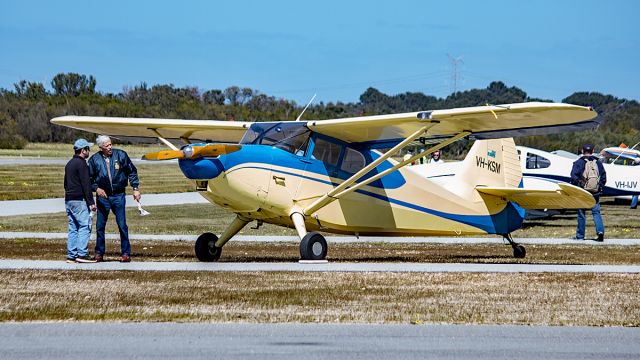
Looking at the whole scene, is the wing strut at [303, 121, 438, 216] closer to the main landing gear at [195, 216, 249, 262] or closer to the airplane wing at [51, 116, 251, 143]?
the main landing gear at [195, 216, 249, 262]

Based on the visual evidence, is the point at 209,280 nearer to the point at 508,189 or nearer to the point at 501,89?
the point at 508,189

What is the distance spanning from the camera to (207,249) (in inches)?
647

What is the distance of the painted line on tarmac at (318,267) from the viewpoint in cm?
1419

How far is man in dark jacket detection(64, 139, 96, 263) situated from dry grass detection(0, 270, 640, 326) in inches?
77.4

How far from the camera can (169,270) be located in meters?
14.0

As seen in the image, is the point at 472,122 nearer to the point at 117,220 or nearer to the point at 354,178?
the point at 354,178

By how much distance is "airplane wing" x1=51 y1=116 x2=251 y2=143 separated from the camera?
1786 centimetres

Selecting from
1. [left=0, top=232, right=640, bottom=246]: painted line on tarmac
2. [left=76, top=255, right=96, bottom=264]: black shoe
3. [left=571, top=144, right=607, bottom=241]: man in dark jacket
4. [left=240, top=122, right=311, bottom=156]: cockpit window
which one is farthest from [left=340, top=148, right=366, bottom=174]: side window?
[left=571, top=144, right=607, bottom=241]: man in dark jacket

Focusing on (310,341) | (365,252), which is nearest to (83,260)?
(365,252)

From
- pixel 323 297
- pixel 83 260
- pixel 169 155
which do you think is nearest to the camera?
pixel 323 297

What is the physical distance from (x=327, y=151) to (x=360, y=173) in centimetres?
64

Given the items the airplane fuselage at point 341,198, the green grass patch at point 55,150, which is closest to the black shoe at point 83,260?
the airplane fuselage at point 341,198

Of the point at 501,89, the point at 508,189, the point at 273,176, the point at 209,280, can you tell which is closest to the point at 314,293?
the point at 209,280

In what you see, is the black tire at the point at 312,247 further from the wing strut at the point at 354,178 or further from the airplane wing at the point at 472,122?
the airplane wing at the point at 472,122
